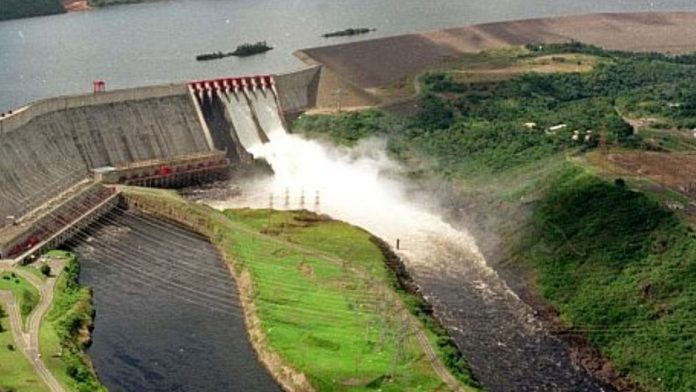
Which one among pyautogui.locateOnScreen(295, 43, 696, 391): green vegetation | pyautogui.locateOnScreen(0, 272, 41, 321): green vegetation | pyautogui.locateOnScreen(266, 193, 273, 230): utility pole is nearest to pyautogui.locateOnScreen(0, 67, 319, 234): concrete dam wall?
pyautogui.locateOnScreen(295, 43, 696, 391): green vegetation

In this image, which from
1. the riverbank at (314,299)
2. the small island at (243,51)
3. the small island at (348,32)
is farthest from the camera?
the small island at (348,32)

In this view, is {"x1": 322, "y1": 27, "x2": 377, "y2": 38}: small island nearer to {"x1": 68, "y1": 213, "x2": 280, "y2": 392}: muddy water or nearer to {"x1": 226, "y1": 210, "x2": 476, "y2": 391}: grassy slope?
{"x1": 226, "y1": 210, "x2": 476, "y2": 391}: grassy slope

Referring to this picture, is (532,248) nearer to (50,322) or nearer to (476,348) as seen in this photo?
(476,348)

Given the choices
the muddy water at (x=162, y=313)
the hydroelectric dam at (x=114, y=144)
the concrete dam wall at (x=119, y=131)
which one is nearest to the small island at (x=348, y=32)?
the hydroelectric dam at (x=114, y=144)

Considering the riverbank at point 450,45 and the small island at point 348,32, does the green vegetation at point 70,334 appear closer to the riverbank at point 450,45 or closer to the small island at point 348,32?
the riverbank at point 450,45

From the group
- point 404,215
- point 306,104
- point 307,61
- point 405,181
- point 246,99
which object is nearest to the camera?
point 404,215

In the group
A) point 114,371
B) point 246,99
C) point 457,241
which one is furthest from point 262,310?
point 246,99

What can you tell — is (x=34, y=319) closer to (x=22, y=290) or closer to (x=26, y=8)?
(x=22, y=290)
